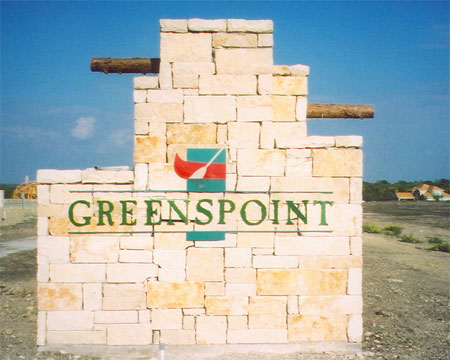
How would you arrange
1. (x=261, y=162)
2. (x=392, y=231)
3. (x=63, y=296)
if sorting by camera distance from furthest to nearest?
(x=392, y=231)
(x=261, y=162)
(x=63, y=296)

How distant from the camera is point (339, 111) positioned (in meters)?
5.83

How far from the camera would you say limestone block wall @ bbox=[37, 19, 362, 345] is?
17.3 ft

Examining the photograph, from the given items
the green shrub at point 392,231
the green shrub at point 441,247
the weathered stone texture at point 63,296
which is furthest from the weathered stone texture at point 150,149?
the green shrub at point 392,231

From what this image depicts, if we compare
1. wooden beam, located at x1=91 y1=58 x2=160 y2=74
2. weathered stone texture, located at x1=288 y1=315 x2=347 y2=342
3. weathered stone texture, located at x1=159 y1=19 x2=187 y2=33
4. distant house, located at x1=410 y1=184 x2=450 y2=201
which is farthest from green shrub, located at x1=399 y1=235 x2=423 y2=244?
distant house, located at x1=410 y1=184 x2=450 y2=201

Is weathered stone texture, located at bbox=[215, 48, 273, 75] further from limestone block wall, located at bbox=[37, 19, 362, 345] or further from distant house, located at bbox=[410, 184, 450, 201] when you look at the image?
distant house, located at bbox=[410, 184, 450, 201]

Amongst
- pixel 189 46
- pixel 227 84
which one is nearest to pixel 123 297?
pixel 227 84

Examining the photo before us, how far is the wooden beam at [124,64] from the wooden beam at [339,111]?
2459mm

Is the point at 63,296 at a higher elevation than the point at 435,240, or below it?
higher

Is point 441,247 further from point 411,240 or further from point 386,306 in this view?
point 386,306

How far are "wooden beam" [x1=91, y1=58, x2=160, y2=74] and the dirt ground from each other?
13.5 feet

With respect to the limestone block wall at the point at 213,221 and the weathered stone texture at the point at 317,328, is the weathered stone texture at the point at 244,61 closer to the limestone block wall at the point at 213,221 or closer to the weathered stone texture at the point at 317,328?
the limestone block wall at the point at 213,221

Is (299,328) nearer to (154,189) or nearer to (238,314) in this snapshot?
(238,314)

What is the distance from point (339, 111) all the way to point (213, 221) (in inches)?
102

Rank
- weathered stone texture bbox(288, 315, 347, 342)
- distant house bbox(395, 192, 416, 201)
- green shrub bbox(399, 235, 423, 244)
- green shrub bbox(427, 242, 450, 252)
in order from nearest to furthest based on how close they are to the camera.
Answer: weathered stone texture bbox(288, 315, 347, 342)
green shrub bbox(427, 242, 450, 252)
green shrub bbox(399, 235, 423, 244)
distant house bbox(395, 192, 416, 201)
